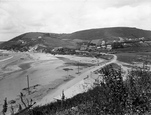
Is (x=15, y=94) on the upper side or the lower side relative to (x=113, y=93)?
lower

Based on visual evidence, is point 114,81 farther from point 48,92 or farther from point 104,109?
point 48,92

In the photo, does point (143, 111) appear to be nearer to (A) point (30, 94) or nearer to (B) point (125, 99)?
(B) point (125, 99)

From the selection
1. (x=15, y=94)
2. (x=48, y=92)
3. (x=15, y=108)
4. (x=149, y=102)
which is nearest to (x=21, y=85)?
(x=15, y=94)

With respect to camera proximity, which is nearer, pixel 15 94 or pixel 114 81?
pixel 114 81

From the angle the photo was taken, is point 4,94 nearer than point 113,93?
No

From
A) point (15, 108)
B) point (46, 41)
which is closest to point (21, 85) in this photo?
point (15, 108)

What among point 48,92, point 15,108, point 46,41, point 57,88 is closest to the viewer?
point 15,108

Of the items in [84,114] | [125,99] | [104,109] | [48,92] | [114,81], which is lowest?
[48,92]

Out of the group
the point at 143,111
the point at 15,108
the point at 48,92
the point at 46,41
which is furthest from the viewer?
the point at 46,41

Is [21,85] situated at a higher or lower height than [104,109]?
lower

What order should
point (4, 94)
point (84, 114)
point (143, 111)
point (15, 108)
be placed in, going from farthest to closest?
1. point (4, 94)
2. point (15, 108)
3. point (84, 114)
4. point (143, 111)
